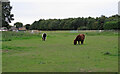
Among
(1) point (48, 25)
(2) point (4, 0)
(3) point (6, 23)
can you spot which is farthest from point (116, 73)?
(1) point (48, 25)

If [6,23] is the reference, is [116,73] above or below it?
below

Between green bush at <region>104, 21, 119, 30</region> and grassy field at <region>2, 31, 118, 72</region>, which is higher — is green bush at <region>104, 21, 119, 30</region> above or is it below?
above

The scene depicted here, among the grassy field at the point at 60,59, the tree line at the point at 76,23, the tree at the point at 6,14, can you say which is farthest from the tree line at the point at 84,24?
the grassy field at the point at 60,59

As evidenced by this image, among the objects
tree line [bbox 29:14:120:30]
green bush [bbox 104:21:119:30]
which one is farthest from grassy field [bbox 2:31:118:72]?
tree line [bbox 29:14:120:30]

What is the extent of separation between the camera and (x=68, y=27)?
13362 cm

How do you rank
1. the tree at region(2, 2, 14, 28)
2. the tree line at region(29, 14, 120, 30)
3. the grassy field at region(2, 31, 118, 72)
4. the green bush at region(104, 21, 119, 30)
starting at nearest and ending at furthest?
the grassy field at region(2, 31, 118, 72) → the tree at region(2, 2, 14, 28) → the green bush at region(104, 21, 119, 30) → the tree line at region(29, 14, 120, 30)

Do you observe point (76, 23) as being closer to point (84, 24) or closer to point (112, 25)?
point (84, 24)

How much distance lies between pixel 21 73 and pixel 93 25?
101991mm

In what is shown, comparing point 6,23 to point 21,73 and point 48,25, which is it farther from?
point 48,25

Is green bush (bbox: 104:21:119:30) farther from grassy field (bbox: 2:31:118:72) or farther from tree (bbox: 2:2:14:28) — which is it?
grassy field (bbox: 2:31:118:72)

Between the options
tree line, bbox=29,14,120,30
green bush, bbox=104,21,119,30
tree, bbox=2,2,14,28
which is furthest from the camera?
tree line, bbox=29,14,120,30

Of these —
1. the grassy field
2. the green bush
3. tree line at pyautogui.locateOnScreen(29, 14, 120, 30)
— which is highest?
→ tree line at pyautogui.locateOnScreen(29, 14, 120, 30)

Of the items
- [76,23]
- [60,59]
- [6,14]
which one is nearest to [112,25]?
[6,14]

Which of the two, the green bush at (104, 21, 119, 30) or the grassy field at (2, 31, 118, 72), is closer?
the grassy field at (2, 31, 118, 72)
